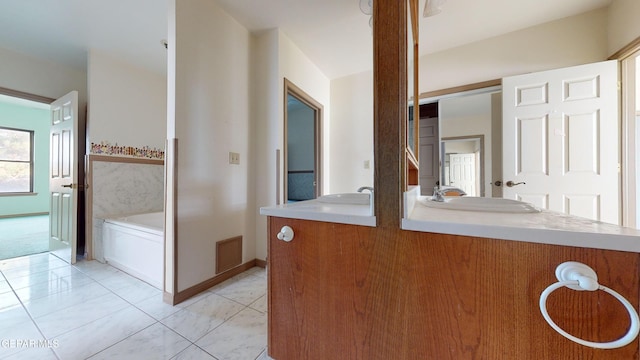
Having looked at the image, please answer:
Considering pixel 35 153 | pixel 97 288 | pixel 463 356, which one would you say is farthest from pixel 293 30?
pixel 35 153

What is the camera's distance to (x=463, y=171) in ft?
8.29

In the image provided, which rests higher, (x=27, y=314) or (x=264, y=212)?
(x=264, y=212)

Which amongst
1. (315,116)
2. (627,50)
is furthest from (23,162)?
(627,50)

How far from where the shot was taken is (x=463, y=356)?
2.23 feet

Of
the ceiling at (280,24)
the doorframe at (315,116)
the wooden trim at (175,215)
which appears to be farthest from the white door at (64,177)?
the doorframe at (315,116)

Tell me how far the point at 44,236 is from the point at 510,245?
5468mm

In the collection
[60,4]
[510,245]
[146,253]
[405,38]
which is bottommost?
[146,253]

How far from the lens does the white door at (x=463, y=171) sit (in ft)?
8.09

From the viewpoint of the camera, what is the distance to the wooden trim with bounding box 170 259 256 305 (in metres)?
1.63

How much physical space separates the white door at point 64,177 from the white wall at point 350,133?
9.43ft

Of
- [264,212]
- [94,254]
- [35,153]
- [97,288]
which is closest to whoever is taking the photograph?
[264,212]

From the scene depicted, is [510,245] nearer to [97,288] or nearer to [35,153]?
[97,288]

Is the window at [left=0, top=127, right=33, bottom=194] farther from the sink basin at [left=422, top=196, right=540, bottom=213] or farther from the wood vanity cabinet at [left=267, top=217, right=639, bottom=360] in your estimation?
the sink basin at [left=422, top=196, right=540, bottom=213]

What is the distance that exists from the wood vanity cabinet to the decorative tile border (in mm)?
2868
